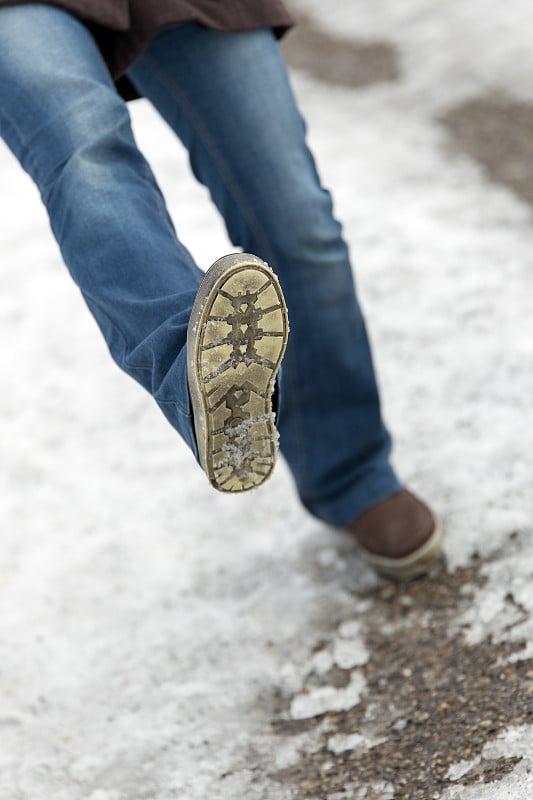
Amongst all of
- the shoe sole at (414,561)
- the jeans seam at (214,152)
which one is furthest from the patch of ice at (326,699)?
the jeans seam at (214,152)

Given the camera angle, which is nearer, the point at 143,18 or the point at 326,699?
the point at 143,18

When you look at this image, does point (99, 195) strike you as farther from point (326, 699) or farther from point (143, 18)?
point (326, 699)

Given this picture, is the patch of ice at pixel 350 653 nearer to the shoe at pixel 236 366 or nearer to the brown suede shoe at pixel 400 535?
the brown suede shoe at pixel 400 535

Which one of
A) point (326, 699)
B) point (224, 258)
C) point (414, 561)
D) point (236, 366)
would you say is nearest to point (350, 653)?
point (326, 699)

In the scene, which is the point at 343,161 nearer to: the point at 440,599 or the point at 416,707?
the point at 440,599

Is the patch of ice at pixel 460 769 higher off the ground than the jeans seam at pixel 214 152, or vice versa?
the jeans seam at pixel 214 152

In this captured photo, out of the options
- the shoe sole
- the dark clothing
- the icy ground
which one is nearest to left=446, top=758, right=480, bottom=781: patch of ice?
the icy ground

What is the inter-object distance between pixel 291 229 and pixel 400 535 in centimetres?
67

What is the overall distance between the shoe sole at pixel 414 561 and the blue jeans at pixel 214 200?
4.6 inches

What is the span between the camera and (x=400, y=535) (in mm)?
2012

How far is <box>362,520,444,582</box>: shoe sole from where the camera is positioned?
2029 mm

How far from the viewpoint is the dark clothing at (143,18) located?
1.46 m

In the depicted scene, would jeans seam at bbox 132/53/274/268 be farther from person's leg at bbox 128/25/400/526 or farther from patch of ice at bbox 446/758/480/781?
patch of ice at bbox 446/758/480/781

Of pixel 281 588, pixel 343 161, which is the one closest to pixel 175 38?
pixel 281 588
